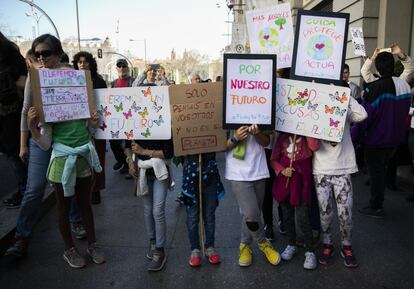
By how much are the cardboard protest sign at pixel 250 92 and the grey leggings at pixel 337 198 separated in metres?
0.77

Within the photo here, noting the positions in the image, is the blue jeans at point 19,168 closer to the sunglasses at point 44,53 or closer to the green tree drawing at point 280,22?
the sunglasses at point 44,53

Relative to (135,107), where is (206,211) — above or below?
below

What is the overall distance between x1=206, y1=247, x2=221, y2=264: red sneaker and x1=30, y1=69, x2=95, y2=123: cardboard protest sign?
5.68 feet

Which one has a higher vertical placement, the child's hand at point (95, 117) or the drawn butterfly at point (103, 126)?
the child's hand at point (95, 117)

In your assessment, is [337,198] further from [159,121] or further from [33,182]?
[33,182]

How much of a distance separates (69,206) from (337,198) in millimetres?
2529

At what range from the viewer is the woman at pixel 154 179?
11.3 feet

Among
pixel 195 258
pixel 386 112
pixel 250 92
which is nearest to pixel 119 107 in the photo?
pixel 250 92

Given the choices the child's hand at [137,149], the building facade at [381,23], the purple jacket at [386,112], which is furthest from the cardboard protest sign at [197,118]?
the building facade at [381,23]

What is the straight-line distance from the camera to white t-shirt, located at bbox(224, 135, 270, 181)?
11.1 ft

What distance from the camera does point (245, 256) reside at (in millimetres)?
3625

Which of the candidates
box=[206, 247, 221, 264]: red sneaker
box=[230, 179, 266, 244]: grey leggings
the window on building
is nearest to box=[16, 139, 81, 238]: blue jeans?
box=[206, 247, 221, 264]: red sneaker

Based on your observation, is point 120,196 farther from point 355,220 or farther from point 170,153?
point 355,220

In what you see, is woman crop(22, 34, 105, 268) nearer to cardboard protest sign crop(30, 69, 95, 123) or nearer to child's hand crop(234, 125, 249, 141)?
cardboard protest sign crop(30, 69, 95, 123)
